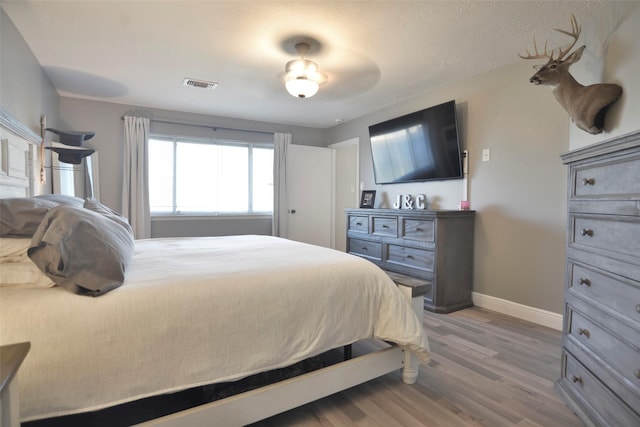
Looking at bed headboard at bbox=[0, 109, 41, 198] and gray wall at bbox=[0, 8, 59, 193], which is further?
gray wall at bbox=[0, 8, 59, 193]

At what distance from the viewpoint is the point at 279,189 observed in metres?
5.07

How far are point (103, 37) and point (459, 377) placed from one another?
3599mm

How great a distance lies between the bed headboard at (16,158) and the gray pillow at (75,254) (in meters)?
1.42

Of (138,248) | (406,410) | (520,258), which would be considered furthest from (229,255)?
(520,258)

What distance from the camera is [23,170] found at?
2475 millimetres

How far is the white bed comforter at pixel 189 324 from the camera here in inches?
40.0

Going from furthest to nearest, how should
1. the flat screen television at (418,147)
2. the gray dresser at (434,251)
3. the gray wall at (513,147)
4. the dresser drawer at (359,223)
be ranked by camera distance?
the dresser drawer at (359,223), the flat screen television at (418,147), the gray dresser at (434,251), the gray wall at (513,147)

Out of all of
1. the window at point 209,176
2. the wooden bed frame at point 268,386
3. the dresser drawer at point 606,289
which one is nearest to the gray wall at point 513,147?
the wooden bed frame at point 268,386

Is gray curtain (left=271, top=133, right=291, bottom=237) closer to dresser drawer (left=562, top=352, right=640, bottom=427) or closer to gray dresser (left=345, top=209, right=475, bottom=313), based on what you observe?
gray dresser (left=345, top=209, right=475, bottom=313)

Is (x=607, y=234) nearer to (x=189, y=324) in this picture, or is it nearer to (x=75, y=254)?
(x=189, y=324)

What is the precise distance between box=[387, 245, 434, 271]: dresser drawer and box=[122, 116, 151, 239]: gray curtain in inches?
129

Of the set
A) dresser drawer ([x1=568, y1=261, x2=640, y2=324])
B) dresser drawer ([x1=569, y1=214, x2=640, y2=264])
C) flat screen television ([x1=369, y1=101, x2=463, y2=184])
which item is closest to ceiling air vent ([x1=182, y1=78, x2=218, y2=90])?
flat screen television ([x1=369, y1=101, x2=463, y2=184])

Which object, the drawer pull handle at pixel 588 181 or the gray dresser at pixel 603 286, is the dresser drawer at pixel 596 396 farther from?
the drawer pull handle at pixel 588 181

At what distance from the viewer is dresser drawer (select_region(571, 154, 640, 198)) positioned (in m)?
1.23
